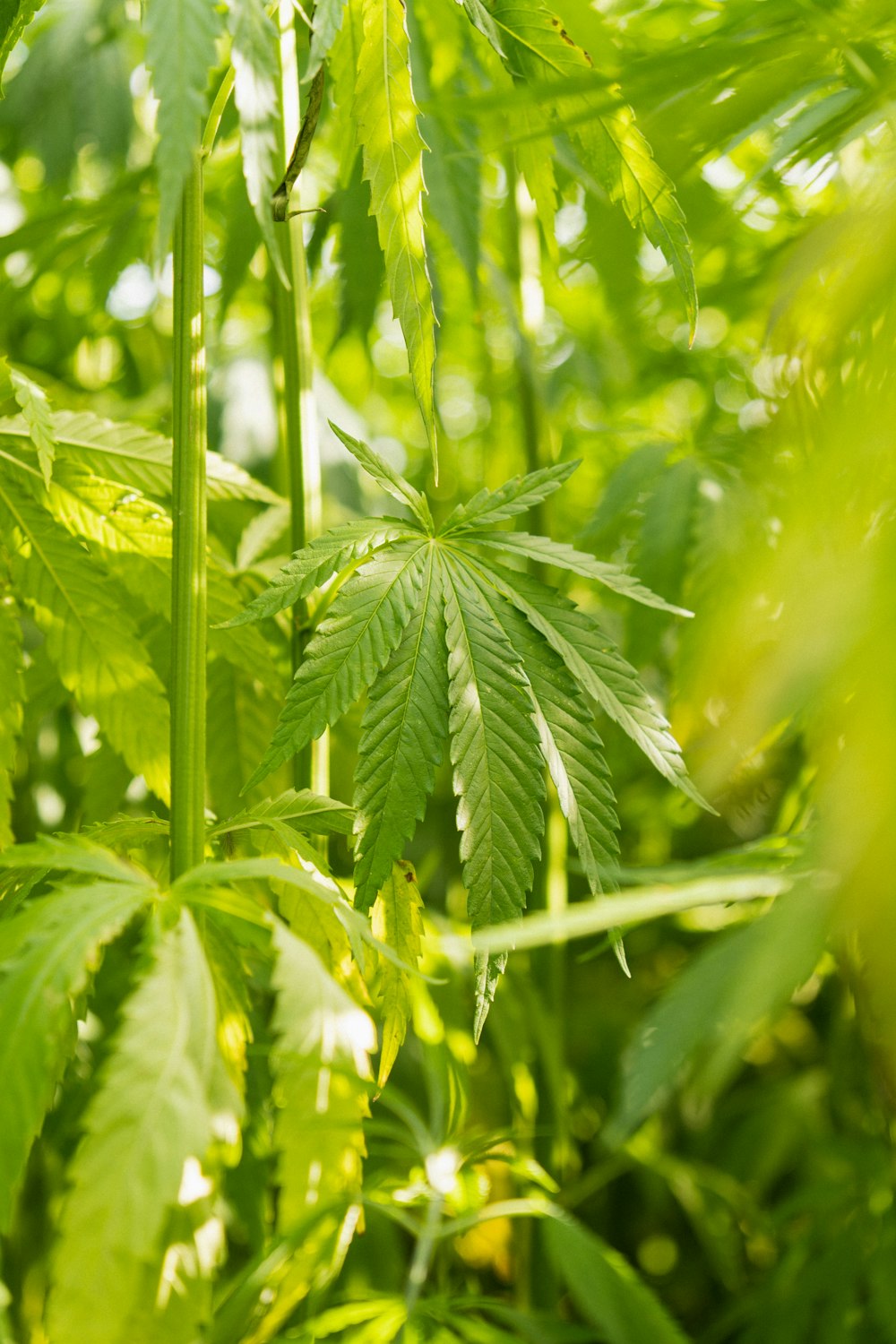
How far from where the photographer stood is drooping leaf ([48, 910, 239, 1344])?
26 cm

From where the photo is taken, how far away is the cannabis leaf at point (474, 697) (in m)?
0.38

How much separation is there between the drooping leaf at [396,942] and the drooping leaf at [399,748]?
4 centimetres

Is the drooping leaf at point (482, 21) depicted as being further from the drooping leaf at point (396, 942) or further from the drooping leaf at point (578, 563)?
the drooping leaf at point (396, 942)

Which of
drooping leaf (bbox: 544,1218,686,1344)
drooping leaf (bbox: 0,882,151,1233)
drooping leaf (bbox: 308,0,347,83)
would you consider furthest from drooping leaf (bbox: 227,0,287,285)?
drooping leaf (bbox: 544,1218,686,1344)

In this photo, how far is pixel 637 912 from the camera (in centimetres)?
36

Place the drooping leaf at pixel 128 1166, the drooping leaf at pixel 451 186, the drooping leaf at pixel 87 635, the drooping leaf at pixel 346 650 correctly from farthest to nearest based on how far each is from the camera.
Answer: the drooping leaf at pixel 451 186
the drooping leaf at pixel 87 635
the drooping leaf at pixel 346 650
the drooping leaf at pixel 128 1166

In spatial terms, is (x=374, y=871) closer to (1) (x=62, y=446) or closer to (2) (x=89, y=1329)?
(2) (x=89, y=1329)

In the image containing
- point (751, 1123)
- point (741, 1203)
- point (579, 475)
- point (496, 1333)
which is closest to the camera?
point (496, 1333)

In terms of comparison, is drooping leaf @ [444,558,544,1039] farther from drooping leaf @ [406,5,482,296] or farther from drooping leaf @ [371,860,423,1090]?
drooping leaf @ [406,5,482,296]

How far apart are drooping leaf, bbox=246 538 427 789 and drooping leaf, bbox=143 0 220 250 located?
146 mm

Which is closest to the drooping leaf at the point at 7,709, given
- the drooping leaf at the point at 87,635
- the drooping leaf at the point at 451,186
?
the drooping leaf at the point at 87,635

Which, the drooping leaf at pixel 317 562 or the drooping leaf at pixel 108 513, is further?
the drooping leaf at pixel 108 513

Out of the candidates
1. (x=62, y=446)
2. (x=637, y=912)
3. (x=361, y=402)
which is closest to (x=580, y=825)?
(x=637, y=912)

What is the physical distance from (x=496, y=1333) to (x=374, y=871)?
301 millimetres
